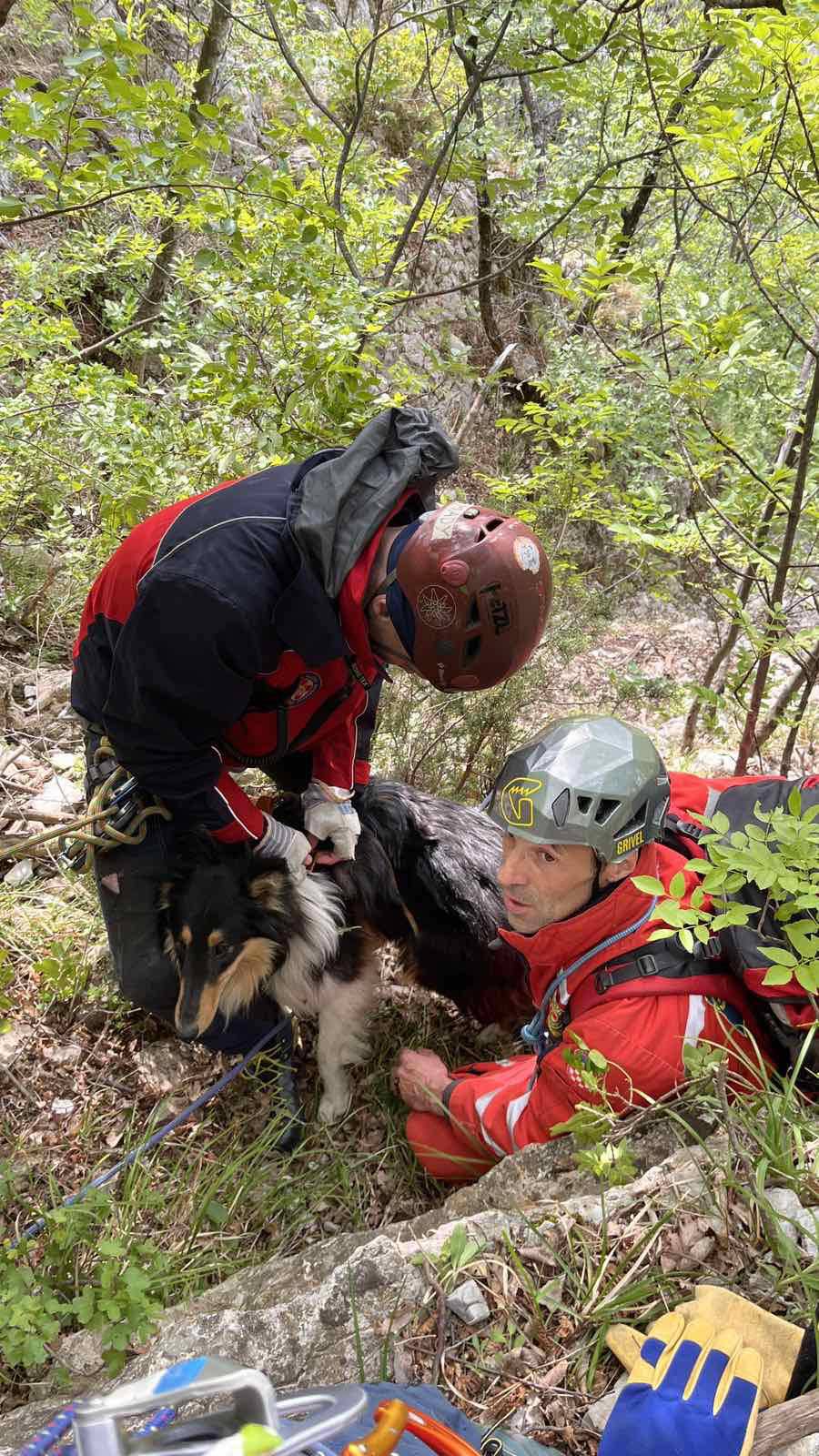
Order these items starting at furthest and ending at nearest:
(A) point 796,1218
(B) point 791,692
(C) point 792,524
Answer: (B) point 791,692
(C) point 792,524
(A) point 796,1218

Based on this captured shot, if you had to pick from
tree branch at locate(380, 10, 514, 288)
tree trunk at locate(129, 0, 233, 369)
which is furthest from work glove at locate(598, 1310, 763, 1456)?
tree trunk at locate(129, 0, 233, 369)

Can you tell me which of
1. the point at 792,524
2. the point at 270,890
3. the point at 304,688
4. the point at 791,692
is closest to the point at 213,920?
the point at 270,890

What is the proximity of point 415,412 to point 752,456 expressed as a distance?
3893mm

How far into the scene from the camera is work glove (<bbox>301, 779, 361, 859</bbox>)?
A: 3301 millimetres

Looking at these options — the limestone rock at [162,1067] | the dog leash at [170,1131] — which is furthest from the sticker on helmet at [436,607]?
the limestone rock at [162,1067]

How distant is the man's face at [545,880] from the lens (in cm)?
244

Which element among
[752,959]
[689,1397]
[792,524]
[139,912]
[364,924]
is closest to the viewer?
[689,1397]

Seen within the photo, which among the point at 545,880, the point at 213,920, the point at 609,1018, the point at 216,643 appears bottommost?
the point at 213,920

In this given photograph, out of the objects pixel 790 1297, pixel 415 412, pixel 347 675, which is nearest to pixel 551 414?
pixel 415 412

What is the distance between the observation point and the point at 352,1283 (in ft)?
6.21

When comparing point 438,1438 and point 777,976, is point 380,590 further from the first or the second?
point 438,1438

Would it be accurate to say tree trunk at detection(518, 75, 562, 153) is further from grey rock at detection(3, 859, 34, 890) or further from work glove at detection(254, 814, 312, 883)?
grey rock at detection(3, 859, 34, 890)

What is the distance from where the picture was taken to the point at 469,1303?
1691mm

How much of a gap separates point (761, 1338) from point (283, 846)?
2198mm
